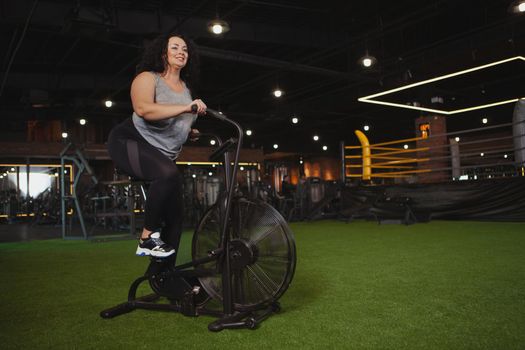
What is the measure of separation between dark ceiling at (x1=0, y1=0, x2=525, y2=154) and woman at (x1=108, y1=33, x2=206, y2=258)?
16.9ft

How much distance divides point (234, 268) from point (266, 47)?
34.9 feet

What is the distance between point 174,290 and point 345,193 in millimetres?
8493

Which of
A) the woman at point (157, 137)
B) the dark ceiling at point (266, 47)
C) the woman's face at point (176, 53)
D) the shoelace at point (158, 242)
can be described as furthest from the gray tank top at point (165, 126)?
the dark ceiling at point (266, 47)

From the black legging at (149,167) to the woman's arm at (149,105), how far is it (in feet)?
0.54

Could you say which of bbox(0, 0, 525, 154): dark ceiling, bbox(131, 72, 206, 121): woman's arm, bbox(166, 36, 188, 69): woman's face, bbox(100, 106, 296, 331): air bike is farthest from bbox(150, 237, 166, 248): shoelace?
bbox(0, 0, 525, 154): dark ceiling

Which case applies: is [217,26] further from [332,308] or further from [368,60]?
[332,308]

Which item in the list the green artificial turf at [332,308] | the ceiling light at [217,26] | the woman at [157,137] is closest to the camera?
the green artificial turf at [332,308]

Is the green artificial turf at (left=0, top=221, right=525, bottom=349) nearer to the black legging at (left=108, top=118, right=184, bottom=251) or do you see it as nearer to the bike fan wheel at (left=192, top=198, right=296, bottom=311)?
the bike fan wheel at (left=192, top=198, right=296, bottom=311)

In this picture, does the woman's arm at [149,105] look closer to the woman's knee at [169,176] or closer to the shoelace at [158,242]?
the woman's knee at [169,176]

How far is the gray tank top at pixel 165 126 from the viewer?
2.04 metres

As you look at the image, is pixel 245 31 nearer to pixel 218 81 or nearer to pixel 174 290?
pixel 218 81

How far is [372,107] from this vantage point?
18.0 metres

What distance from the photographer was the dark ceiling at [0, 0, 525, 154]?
9.08 metres

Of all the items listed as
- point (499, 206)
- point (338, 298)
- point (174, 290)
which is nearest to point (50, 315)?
point (174, 290)
